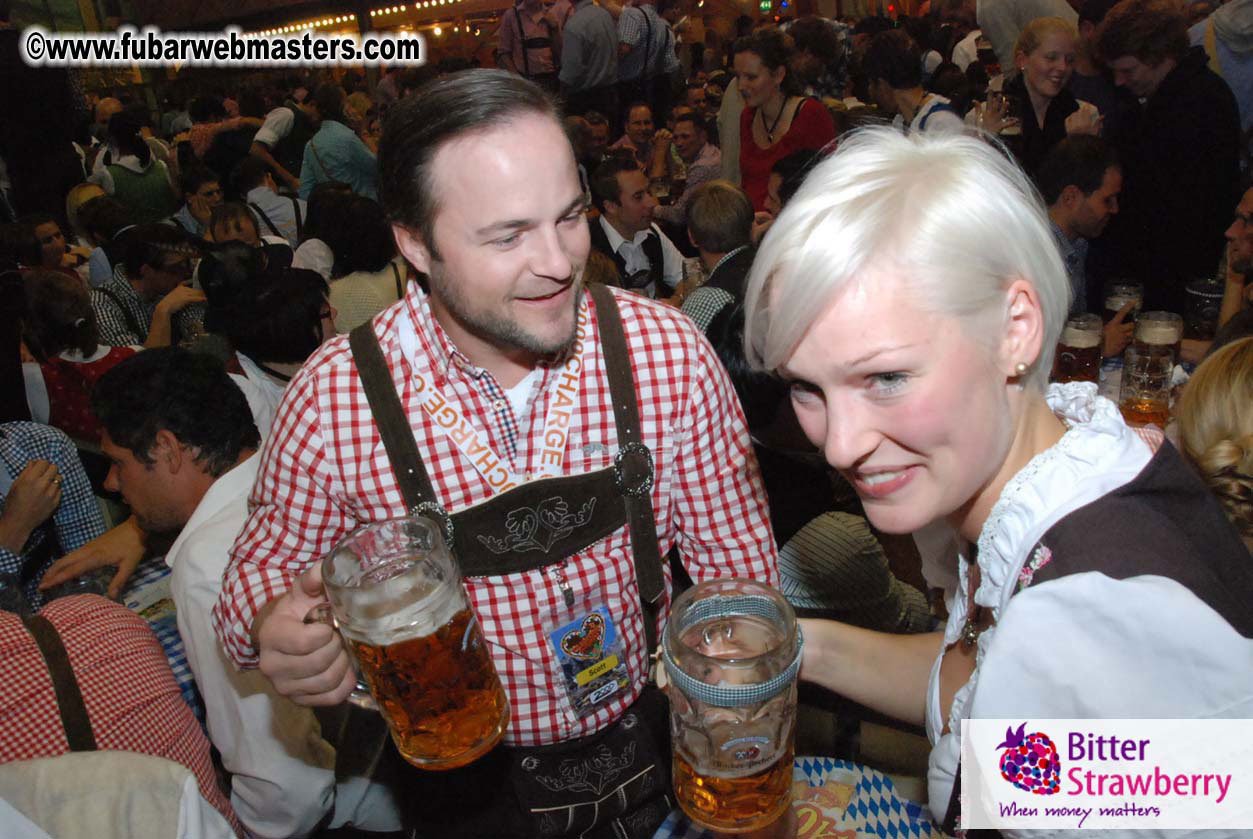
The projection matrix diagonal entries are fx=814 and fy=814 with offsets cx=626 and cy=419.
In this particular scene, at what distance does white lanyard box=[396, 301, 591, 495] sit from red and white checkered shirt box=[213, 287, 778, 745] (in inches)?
0.5

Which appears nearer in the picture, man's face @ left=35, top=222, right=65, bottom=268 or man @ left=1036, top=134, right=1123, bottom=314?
man @ left=1036, top=134, right=1123, bottom=314

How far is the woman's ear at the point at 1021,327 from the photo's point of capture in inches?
38.1

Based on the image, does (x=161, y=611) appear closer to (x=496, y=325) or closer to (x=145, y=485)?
(x=145, y=485)

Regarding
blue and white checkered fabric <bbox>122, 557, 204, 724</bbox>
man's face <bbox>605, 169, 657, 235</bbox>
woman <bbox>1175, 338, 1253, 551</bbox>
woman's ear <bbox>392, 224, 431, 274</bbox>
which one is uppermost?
woman's ear <bbox>392, 224, 431, 274</bbox>

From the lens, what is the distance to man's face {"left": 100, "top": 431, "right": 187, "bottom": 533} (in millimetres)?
2119

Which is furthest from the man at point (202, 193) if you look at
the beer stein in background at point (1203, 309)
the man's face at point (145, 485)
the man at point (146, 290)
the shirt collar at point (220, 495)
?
the beer stein in background at point (1203, 309)

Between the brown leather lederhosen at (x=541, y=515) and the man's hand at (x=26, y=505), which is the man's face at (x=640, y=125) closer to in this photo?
the man's hand at (x=26, y=505)

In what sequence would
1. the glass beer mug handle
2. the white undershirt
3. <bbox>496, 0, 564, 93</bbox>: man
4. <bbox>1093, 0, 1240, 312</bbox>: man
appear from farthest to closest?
<bbox>496, 0, 564, 93</bbox>: man < <bbox>1093, 0, 1240, 312</bbox>: man < the white undershirt < the glass beer mug handle

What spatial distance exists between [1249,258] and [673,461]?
241cm

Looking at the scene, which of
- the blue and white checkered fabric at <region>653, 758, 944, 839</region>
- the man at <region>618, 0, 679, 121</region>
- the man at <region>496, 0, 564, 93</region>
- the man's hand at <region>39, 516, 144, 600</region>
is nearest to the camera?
the blue and white checkered fabric at <region>653, 758, 944, 839</region>

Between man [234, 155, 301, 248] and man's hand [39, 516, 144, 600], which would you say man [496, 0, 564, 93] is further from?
man's hand [39, 516, 144, 600]

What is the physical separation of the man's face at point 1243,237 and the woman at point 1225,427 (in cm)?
153

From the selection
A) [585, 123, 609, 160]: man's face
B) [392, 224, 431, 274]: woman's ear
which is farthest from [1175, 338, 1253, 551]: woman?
[585, 123, 609, 160]: man's face

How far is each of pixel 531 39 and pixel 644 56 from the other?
42.7 inches
